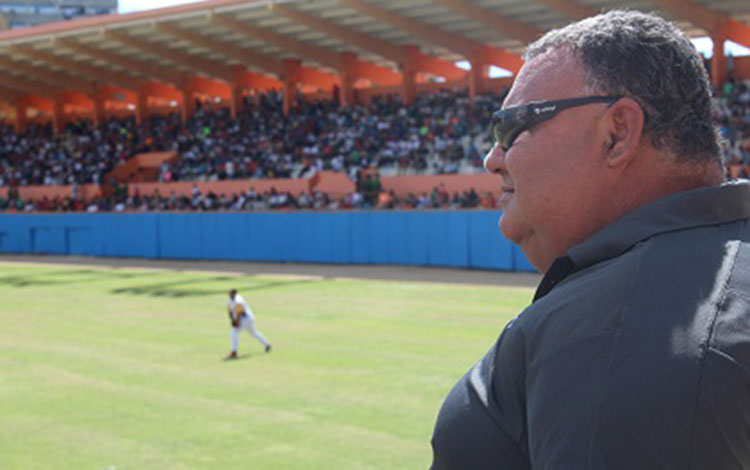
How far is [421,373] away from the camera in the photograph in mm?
13055

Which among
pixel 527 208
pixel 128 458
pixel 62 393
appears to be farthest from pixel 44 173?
pixel 527 208

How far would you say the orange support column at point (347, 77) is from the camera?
4363 cm

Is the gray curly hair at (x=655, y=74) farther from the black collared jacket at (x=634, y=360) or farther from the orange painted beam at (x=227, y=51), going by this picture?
the orange painted beam at (x=227, y=51)

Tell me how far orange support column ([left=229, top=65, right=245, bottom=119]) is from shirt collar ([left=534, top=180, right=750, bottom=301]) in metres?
47.0

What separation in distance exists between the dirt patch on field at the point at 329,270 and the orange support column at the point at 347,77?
1142cm

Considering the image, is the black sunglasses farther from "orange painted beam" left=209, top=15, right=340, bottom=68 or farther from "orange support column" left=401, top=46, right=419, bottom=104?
"orange support column" left=401, top=46, right=419, bottom=104

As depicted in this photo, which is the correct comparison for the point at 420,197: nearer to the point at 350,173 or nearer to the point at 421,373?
the point at 350,173

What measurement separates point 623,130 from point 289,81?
44940 mm

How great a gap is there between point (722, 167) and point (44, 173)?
5245 centimetres

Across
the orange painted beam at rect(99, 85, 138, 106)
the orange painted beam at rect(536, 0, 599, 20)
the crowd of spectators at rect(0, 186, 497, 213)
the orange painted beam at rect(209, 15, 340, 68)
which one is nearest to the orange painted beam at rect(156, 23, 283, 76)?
the orange painted beam at rect(209, 15, 340, 68)

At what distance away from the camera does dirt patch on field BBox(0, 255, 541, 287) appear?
27.8m

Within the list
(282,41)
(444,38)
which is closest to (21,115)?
(282,41)

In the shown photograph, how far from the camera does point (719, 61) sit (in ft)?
109

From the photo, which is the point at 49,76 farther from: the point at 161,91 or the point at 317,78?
the point at 317,78
